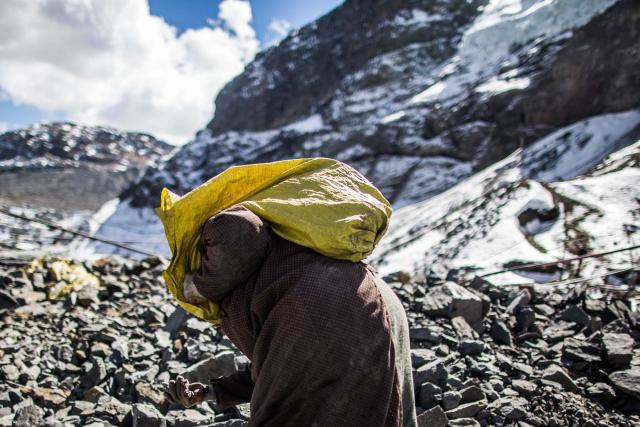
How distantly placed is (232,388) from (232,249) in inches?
32.6

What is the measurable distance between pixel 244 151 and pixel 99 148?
278 feet

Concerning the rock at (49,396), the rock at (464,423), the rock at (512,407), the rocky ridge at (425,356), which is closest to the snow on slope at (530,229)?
the rocky ridge at (425,356)

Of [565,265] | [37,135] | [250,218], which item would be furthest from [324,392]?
[37,135]

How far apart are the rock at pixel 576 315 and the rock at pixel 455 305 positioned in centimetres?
71

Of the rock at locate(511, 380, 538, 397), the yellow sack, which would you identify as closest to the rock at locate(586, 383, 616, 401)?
the rock at locate(511, 380, 538, 397)

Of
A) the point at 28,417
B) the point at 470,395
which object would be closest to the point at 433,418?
the point at 470,395

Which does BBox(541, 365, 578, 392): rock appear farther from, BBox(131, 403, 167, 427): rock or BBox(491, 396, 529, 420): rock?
BBox(131, 403, 167, 427): rock

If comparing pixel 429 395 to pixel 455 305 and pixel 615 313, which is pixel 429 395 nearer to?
pixel 455 305

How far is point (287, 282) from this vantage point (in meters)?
1.26

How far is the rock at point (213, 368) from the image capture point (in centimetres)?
300

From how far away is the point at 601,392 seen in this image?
2.72 metres

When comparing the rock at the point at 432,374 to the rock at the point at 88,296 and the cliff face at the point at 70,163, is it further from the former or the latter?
the cliff face at the point at 70,163

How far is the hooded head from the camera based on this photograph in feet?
4.08

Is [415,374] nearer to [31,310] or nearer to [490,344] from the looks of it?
[490,344]
